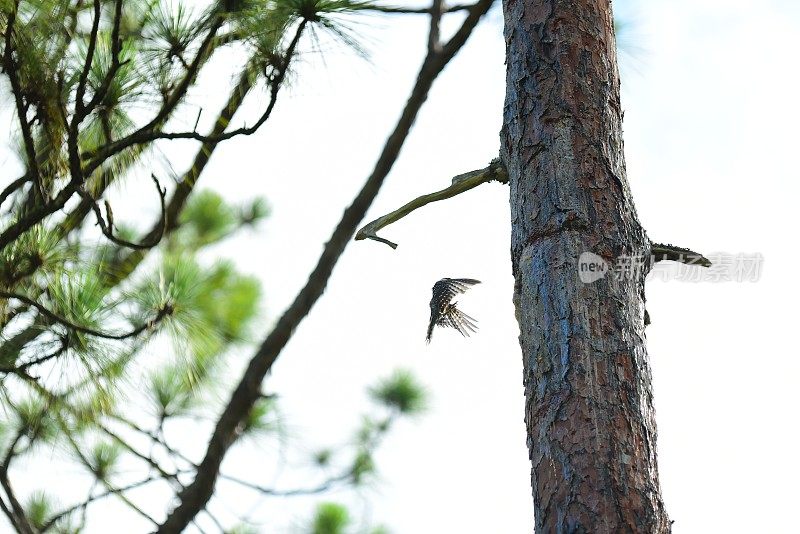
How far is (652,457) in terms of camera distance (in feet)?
3.08

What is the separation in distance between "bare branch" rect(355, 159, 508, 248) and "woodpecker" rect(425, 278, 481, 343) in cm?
18

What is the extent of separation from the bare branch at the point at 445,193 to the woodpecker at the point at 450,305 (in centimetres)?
18

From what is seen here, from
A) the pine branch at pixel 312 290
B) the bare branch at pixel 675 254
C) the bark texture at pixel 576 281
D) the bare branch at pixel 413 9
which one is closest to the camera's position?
the bark texture at pixel 576 281

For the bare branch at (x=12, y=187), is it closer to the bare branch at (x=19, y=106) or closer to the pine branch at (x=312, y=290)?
the bare branch at (x=19, y=106)

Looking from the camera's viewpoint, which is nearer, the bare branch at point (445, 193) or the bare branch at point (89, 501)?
the bare branch at point (445, 193)

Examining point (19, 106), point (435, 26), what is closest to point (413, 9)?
point (435, 26)

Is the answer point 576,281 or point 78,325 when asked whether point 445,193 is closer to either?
point 576,281

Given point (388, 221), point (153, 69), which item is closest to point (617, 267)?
point (388, 221)

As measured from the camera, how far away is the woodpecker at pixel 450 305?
4.63ft

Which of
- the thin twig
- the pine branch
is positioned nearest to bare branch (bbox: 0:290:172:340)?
the thin twig

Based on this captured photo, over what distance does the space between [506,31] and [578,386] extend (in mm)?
555

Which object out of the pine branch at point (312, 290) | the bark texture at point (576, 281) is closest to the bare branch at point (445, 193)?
the bark texture at point (576, 281)

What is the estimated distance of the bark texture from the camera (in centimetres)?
91

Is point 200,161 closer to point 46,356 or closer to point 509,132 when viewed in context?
point 46,356
